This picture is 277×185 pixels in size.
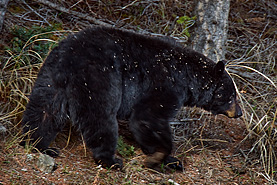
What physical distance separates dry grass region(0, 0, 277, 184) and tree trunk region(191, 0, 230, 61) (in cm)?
36

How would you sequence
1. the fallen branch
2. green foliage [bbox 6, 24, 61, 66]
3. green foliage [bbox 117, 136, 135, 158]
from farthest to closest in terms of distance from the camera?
the fallen branch → green foliage [bbox 6, 24, 61, 66] → green foliage [bbox 117, 136, 135, 158]

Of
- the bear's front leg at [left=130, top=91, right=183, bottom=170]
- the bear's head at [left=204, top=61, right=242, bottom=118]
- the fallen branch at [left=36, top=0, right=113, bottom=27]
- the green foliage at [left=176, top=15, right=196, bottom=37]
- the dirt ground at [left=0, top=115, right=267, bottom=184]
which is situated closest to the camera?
the dirt ground at [left=0, top=115, right=267, bottom=184]

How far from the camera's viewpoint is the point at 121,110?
394cm

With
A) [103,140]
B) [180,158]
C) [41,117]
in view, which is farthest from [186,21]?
[41,117]

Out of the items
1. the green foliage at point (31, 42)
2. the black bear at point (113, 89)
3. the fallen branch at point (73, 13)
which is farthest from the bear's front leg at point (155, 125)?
the fallen branch at point (73, 13)

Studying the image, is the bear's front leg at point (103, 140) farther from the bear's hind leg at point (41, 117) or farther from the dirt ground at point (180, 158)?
the bear's hind leg at point (41, 117)

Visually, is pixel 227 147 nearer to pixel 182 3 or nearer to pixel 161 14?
pixel 161 14

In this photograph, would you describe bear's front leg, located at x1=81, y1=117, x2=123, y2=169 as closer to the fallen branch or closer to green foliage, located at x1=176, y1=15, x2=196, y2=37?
green foliage, located at x1=176, y1=15, x2=196, y2=37

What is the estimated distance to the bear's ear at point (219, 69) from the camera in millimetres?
4147

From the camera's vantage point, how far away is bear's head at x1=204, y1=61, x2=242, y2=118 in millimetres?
4312

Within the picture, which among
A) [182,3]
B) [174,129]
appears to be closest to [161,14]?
[182,3]

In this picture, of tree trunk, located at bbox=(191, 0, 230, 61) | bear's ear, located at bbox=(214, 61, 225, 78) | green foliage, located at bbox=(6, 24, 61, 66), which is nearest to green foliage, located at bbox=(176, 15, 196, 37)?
tree trunk, located at bbox=(191, 0, 230, 61)

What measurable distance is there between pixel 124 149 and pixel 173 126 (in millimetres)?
974

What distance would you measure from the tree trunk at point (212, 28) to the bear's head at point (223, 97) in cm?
88
